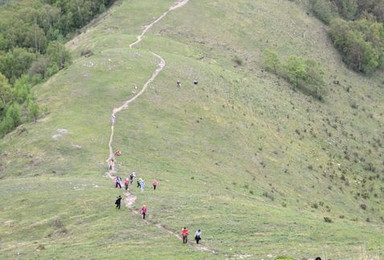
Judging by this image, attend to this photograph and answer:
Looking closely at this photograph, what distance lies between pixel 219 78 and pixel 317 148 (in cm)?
2014

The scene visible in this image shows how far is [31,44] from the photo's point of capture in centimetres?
11662

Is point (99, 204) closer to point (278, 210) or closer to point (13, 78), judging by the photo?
point (278, 210)

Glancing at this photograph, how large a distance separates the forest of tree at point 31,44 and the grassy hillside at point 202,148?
174 inches

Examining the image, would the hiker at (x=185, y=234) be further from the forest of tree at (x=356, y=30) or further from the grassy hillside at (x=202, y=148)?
the forest of tree at (x=356, y=30)

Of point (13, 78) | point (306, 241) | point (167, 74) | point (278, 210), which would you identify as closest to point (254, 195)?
point (278, 210)

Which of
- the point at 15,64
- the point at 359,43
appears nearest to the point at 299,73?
the point at 359,43

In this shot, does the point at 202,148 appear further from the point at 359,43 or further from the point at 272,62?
the point at 359,43

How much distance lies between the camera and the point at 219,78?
284 feet

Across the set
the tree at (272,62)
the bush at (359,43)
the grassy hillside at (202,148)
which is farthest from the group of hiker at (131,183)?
the bush at (359,43)

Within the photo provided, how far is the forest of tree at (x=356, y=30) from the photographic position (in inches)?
4707

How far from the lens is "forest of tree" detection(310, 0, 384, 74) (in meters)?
120

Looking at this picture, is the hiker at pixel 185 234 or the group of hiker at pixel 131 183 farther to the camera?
the group of hiker at pixel 131 183

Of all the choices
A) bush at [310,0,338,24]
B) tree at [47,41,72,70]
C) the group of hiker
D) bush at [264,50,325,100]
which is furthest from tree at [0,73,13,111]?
bush at [310,0,338,24]

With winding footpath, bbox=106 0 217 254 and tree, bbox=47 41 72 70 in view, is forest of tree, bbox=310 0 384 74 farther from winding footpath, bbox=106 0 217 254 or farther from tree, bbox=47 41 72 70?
tree, bbox=47 41 72 70
